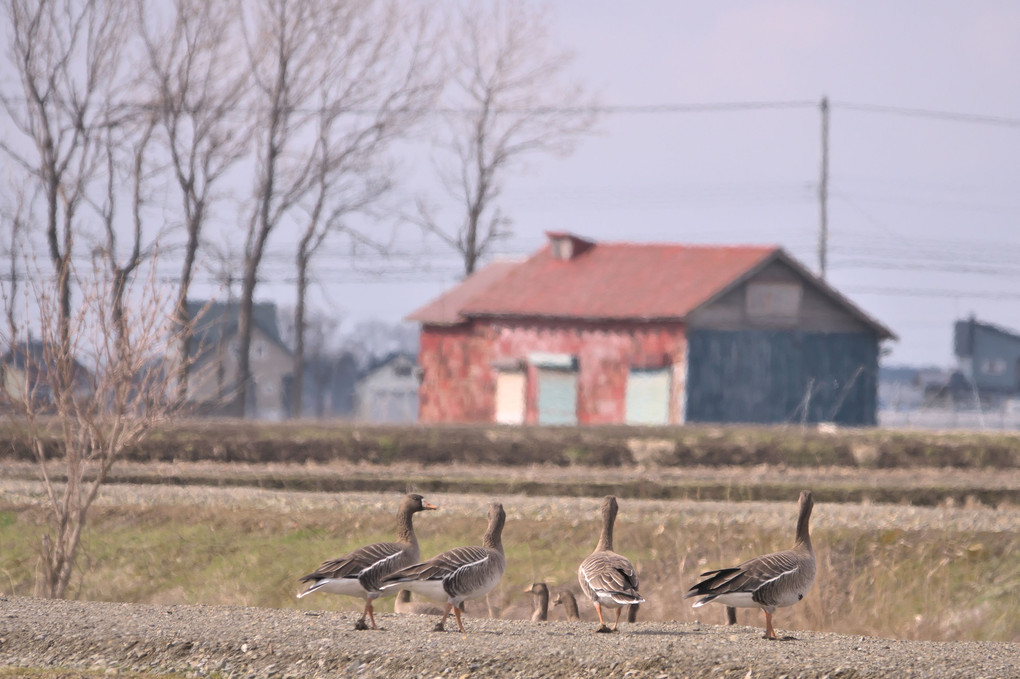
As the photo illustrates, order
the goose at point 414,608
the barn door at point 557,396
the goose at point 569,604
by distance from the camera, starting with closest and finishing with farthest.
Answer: the goose at point 569,604 < the goose at point 414,608 < the barn door at point 557,396

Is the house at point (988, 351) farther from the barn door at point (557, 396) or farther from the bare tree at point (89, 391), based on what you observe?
the bare tree at point (89, 391)

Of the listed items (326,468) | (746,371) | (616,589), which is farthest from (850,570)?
(746,371)

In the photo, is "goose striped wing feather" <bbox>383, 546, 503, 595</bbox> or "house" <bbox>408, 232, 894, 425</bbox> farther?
"house" <bbox>408, 232, 894, 425</bbox>

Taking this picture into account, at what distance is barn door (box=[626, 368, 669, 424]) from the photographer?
3972cm

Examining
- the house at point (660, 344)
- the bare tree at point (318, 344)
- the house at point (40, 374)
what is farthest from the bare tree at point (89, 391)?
the bare tree at point (318, 344)

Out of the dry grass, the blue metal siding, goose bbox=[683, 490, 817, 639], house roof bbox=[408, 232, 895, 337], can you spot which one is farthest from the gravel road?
house roof bbox=[408, 232, 895, 337]

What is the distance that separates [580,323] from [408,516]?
3033 centimetres

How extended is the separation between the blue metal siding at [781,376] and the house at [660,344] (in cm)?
4

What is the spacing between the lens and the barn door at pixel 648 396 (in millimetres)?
39719

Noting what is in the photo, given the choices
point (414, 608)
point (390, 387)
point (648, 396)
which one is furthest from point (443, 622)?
point (390, 387)

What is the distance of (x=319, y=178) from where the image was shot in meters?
A: 44.2

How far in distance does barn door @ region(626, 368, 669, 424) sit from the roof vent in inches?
Answer: 242

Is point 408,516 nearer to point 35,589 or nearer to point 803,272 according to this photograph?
point 35,589

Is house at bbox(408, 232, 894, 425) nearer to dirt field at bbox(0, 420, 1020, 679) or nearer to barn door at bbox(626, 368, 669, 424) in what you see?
barn door at bbox(626, 368, 669, 424)
